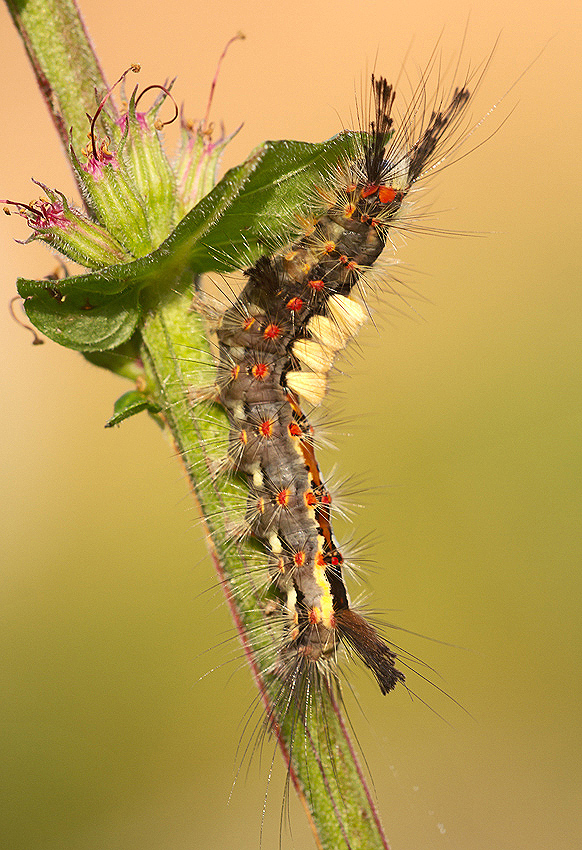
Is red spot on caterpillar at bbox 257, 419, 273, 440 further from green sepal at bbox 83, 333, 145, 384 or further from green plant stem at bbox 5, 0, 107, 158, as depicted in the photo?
green plant stem at bbox 5, 0, 107, 158

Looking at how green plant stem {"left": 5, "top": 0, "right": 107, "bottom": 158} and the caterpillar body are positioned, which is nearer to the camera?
green plant stem {"left": 5, "top": 0, "right": 107, "bottom": 158}

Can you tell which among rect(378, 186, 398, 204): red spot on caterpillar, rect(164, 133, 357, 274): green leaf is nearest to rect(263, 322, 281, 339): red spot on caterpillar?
rect(164, 133, 357, 274): green leaf

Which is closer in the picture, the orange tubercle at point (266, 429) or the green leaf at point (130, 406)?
the green leaf at point (130, 406)

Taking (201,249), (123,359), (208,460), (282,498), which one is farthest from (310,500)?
(201,249)

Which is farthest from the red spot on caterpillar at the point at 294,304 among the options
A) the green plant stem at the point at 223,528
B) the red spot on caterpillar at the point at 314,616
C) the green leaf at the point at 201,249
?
the red spot on caterpillar at the point at 314,616

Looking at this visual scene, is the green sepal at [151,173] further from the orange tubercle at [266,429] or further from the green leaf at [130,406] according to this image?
the orange tubercle at [266,429]
